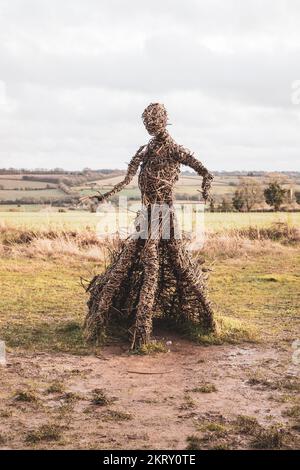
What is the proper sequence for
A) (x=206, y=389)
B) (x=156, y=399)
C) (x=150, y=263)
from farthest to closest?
(x=150, y=263) → (x=206, y=389) → (x=156, y=399)

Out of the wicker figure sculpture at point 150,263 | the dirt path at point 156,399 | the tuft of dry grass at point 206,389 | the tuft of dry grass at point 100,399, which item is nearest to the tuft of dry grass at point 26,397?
the dirt path at point 156,399

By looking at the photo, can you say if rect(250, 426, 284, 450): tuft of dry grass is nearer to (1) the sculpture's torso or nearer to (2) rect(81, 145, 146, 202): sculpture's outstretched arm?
(1) the sculpture's torso

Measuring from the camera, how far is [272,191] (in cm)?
3375

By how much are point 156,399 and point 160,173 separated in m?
3.37

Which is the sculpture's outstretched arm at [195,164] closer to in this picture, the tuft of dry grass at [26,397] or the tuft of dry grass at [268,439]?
the tuft of dry grass at [26,397]

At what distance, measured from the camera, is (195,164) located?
357 inches

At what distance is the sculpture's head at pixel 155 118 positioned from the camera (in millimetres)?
8867

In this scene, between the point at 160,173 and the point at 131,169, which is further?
the point at 131,169

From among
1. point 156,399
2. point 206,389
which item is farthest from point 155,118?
point 156,399

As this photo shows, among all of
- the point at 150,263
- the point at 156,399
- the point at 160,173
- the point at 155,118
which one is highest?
the point at 155,118

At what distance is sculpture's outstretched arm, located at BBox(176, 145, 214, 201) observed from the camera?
9016mm

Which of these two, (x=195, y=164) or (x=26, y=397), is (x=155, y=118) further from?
(x=26, y=397)

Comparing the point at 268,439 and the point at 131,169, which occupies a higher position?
the point at 131,169
